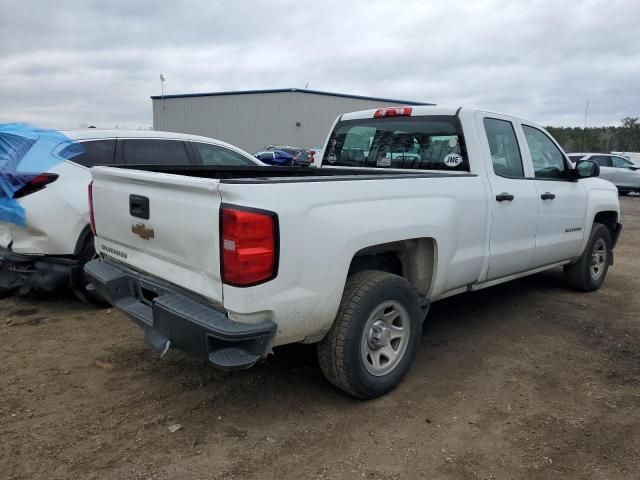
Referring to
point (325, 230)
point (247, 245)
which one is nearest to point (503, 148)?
point (325, 230)

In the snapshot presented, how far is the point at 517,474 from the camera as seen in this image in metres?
2.69

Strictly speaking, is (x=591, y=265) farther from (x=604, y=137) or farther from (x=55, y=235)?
(x=604, y=137)

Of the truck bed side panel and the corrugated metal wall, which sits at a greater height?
the corrugated metal wall

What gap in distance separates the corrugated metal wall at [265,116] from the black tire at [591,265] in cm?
3252

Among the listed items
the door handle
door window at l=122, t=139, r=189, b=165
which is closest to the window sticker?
the door handle

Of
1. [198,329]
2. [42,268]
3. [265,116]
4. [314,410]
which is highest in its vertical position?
[265,116]

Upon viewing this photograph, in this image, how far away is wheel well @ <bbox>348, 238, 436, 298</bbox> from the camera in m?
3.61

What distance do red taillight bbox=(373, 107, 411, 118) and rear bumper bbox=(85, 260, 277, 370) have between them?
2553 mm

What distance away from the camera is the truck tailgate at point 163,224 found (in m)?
2.71

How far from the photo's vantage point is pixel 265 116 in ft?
126

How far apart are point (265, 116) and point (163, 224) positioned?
36725mm

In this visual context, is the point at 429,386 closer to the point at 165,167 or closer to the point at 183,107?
the point at 165,167

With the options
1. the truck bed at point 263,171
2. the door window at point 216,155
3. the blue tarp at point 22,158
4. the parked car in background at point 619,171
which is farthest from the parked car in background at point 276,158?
the truck bed at point 263,171

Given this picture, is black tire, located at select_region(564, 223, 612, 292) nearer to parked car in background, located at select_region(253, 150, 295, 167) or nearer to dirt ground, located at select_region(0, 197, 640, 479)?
dirt ground, located at select_region(0, 197, 640, 479)
